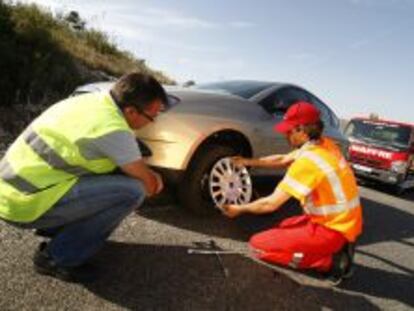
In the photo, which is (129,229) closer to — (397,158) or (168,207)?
(168,207)

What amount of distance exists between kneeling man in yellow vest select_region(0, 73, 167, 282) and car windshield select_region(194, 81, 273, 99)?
3100 mm

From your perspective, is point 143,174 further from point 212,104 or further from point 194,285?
point 212,104

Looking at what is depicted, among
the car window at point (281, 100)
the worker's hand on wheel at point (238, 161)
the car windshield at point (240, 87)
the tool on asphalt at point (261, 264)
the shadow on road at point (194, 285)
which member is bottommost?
the tool on asphalt at point (261, 264)

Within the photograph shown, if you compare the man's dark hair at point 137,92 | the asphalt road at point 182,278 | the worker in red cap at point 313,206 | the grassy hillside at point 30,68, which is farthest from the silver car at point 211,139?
the grassy hillside at point 30,68

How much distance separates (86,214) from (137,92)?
34.6 inches

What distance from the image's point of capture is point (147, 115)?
151 inches

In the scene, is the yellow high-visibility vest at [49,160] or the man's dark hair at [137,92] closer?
the yellow high-visibility vest at [49,160]

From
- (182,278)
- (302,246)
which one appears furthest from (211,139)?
(182,278)

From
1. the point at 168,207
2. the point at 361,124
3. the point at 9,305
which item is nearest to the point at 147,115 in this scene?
the point at 9,305

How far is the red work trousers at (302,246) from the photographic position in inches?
180

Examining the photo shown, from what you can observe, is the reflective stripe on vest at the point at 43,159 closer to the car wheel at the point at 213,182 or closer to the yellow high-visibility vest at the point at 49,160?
the yellow high-visibility vest at the point at 49,160

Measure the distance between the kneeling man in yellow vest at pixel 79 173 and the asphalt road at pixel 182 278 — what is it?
250 millimetres

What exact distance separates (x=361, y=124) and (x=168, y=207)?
28.3ft

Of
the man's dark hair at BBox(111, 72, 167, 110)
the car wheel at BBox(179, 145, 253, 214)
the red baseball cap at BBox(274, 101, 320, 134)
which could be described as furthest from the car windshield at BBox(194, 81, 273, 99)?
the man's dark hair at BBox(111, 72, 167, 110)
